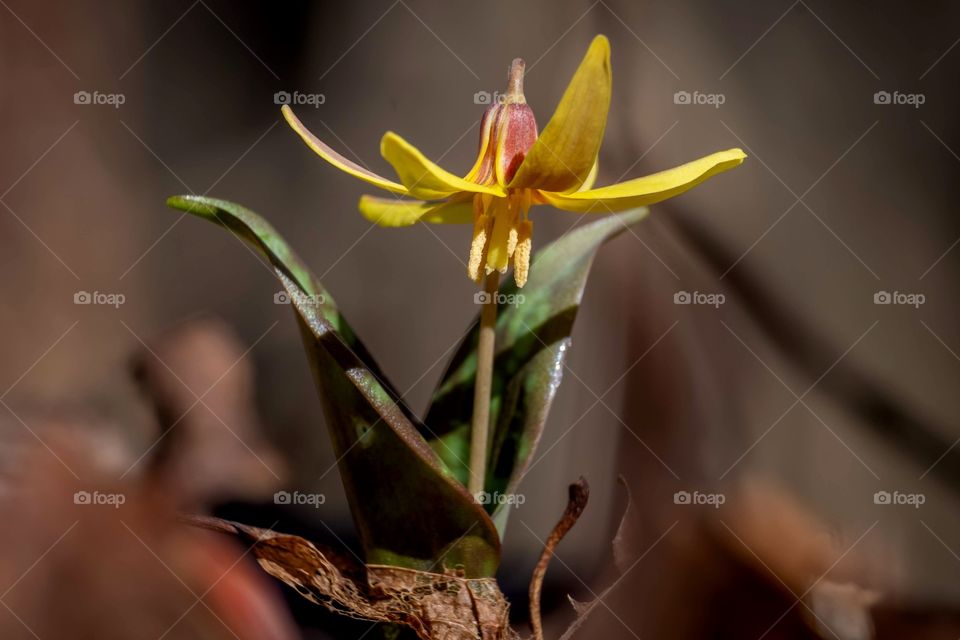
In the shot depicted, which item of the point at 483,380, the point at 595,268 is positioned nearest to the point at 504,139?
the point at 483,380

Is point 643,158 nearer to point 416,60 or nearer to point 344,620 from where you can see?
point 416,60

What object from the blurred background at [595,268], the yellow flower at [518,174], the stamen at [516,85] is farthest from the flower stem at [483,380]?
the blurred background at [595,268]

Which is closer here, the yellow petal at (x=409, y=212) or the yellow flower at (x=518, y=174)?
the yellow flower at (x=518, y=174)

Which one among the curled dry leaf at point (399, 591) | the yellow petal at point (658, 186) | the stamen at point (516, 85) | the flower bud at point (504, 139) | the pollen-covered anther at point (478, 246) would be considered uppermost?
the stamen at point (516, 85)

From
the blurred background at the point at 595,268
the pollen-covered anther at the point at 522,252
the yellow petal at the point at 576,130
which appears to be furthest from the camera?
the blurred background at the point at 595,268

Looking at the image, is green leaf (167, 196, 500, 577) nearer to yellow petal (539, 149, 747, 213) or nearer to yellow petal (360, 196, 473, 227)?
yellow petal (360, 196, 473, 227)

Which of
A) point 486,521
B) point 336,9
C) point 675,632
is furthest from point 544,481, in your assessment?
point 336,9

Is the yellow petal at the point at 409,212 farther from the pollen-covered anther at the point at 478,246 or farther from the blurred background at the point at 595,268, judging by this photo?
the blurred background at the point at 595,268
